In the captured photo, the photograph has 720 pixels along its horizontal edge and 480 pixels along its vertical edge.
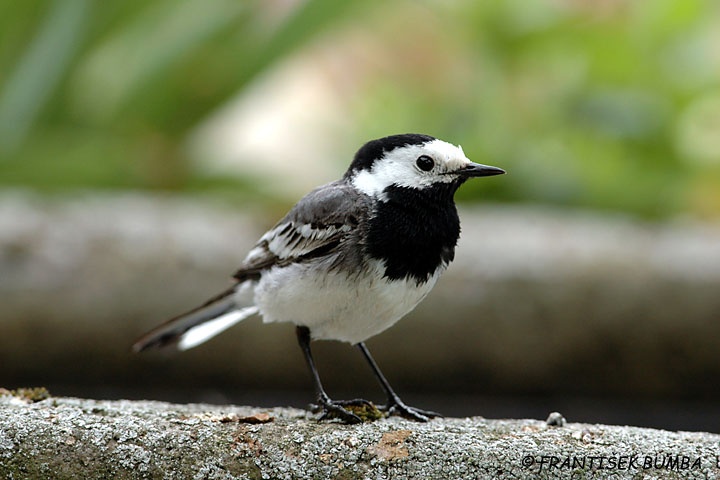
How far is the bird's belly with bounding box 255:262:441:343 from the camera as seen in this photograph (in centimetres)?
229

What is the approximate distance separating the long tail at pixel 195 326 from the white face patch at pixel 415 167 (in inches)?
29.1

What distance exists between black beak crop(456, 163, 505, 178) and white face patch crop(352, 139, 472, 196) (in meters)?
0.01

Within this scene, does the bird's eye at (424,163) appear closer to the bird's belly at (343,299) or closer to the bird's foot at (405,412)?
the bird's belly at (343,299)

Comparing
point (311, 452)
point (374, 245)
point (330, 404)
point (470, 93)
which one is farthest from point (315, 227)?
point (470, 93)

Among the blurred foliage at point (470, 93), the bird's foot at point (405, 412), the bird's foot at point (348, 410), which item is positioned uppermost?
the blurred foliage at point (470, 93)

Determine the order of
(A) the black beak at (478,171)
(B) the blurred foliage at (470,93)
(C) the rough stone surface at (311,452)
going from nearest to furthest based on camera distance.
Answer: (C) the rough stone surface at (311,452)
(A) the black beak at (478,171)
(B) the blurred foliage at (470,93)

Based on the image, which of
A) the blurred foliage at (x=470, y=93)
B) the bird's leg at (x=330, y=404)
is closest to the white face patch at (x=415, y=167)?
the bird's leg at (x=330, y=404)

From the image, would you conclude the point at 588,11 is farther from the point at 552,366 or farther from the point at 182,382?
the point at 182,382

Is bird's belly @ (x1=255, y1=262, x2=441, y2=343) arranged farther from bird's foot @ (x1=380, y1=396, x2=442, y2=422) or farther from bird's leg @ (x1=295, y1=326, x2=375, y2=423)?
bird's foot @ (x1=380, y1=396, x2=442, y2=422)

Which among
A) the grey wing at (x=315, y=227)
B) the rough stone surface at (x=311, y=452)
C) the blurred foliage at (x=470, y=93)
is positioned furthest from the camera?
the blurred foliage at (x=470, y=93)

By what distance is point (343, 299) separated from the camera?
2311 millimetres

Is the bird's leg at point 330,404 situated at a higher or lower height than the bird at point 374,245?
lower

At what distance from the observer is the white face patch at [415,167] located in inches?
90.5

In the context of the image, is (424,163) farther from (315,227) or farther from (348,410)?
(348,410)
